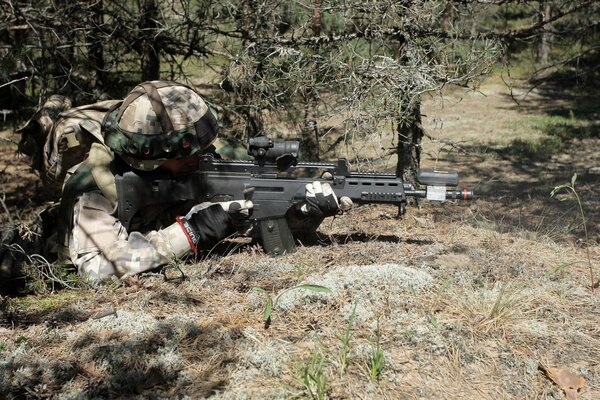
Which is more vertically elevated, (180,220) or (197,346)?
(180,220)

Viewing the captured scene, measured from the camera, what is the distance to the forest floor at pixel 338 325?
243cm

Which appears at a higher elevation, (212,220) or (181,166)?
(181,166)

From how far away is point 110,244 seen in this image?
370 cm

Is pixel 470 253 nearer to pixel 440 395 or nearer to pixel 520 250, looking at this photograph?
pixel 520 250

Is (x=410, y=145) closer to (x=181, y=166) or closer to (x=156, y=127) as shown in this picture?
(x=181, y=166)

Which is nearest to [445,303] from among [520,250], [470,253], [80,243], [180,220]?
[470,253]

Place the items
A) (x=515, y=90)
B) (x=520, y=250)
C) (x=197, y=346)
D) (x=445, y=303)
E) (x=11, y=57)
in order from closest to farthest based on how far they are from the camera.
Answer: (x=197, y=346) < (x=445, y=303) < (x=520, y=250) < (x=11, y=57) < (x=515, y=90)

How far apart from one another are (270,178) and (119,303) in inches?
50.6

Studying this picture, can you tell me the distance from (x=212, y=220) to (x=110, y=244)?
651 millimetres

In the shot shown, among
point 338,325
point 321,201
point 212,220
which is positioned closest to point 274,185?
point 321,201

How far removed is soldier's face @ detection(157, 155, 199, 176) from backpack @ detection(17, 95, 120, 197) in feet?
1.85

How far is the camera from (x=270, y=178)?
12.9 feet

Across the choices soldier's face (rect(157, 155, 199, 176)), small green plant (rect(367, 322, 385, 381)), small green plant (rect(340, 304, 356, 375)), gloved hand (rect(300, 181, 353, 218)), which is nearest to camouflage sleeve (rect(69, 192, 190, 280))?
soldier's face (rect(157, 155, 199, 176))

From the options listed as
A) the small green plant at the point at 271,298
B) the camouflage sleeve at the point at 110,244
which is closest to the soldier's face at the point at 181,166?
the camouflage sleeve at the point at 110,244
